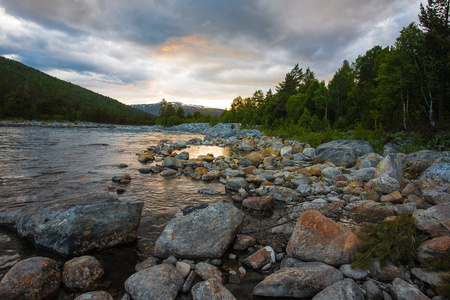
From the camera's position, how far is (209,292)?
2650mm

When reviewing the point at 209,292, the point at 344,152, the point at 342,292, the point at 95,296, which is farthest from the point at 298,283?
the point at 344,152

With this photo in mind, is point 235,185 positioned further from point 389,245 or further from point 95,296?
point 95,296

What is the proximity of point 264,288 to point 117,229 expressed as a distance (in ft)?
→ 9.55

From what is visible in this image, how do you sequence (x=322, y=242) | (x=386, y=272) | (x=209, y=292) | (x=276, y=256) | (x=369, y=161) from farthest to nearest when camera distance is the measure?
(x=369, y=161)
(x=276, y=256)
(x=322, y=242)
(x=386, y=272)
(x=209, y=292)

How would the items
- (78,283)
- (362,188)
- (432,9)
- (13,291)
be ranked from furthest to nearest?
1. (432,9)
2. (362,188)
3. (78,283)
4. (13,291)

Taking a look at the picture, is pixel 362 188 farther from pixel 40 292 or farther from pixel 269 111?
pixel 269 111

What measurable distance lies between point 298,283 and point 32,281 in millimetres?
3510

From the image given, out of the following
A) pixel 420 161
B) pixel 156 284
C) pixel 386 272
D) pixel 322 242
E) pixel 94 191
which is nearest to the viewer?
pixel 156 284

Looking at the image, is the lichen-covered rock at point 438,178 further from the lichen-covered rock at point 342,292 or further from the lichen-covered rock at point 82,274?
the lichen-covered rock at point 82,274

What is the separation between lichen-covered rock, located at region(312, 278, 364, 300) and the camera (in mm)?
2512

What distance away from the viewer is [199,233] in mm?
3873

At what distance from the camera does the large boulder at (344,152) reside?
11.0m

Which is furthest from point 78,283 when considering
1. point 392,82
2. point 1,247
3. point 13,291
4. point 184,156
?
point 392,82

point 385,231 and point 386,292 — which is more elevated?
point 385,231
